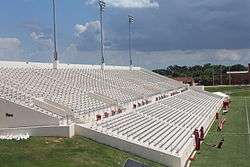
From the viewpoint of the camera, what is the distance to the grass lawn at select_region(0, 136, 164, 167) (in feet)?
52.5

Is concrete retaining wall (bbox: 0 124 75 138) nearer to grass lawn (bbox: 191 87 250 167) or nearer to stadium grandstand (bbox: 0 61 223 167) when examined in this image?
stadium grandstand (bbox: 0 61 223 167)

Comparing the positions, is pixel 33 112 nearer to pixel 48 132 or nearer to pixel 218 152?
pixel 48 132

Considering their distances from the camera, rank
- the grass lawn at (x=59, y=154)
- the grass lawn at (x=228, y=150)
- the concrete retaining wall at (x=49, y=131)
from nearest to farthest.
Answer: the grass lawn at (x=59, y=154) → the concrete retaining wall at (x=49, y=131) → the grass lawn at (x=228, y=150)

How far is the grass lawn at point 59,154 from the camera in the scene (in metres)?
16.0

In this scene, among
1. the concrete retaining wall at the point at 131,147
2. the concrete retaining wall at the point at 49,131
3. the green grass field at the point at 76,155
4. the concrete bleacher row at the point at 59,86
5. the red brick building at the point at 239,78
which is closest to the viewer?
the green grass field at the point at 76,155

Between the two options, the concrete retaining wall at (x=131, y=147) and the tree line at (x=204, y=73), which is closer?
the concrete retaining wall at (x=131, y=147)

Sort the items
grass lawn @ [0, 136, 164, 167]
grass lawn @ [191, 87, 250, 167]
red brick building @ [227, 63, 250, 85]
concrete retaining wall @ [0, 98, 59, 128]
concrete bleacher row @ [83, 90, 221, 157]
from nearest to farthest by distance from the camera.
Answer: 1. grass lawn @ [0, 136, 164, 167]
2. grass lawn @ [191, 87, 250, 167]
3. concrete bleacher row @ [83, 90, 221, 157]
4. concrete retaining wall @ [0, 98, 59, 128]
5. red brick building @ [227, 63, 250, 85]

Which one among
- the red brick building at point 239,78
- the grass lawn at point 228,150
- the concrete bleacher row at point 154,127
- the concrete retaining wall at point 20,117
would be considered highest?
the concrete retaining wall at point 20,117

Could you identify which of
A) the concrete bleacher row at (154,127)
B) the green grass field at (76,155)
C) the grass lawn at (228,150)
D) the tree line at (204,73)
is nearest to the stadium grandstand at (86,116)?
the concrete bleacher row at (154,127)

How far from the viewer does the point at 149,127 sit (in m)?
24.6

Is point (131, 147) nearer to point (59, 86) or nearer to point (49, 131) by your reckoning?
point (49, 131)

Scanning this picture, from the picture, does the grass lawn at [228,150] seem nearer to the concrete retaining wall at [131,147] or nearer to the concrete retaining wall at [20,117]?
the concrete retaining wall at [131,147]

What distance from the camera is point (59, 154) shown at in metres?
17.2

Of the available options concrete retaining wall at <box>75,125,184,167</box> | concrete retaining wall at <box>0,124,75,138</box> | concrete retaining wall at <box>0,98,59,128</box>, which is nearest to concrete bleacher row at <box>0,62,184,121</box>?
concrete retaining wall at <box>0,98,59,128</box>
